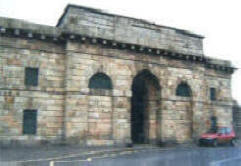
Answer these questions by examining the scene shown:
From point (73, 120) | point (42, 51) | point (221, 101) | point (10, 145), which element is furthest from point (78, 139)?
point (221, 101)

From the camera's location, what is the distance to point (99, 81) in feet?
54.0

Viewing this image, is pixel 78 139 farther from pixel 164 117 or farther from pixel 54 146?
pixel 164 117

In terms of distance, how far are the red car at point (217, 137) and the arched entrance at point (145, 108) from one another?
3118mm

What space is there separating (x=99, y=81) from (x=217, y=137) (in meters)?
8.83

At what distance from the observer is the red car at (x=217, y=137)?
17.8 metres

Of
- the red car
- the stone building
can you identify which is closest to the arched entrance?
the stone building

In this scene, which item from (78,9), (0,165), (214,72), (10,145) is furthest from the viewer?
(214,72)

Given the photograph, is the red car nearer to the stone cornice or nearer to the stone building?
the stone building

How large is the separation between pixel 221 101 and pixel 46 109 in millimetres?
14132

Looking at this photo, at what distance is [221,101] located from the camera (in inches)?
866

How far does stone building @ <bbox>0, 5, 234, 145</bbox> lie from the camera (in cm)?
1490

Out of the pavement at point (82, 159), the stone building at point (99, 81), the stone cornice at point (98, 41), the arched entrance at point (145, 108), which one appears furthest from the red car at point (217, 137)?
the pavement at point (82, 159)

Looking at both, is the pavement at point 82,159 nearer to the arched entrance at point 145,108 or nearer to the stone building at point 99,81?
the stone building at point 99,81

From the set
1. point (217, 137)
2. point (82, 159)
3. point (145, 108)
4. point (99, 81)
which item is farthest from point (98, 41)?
point (217, 137)
